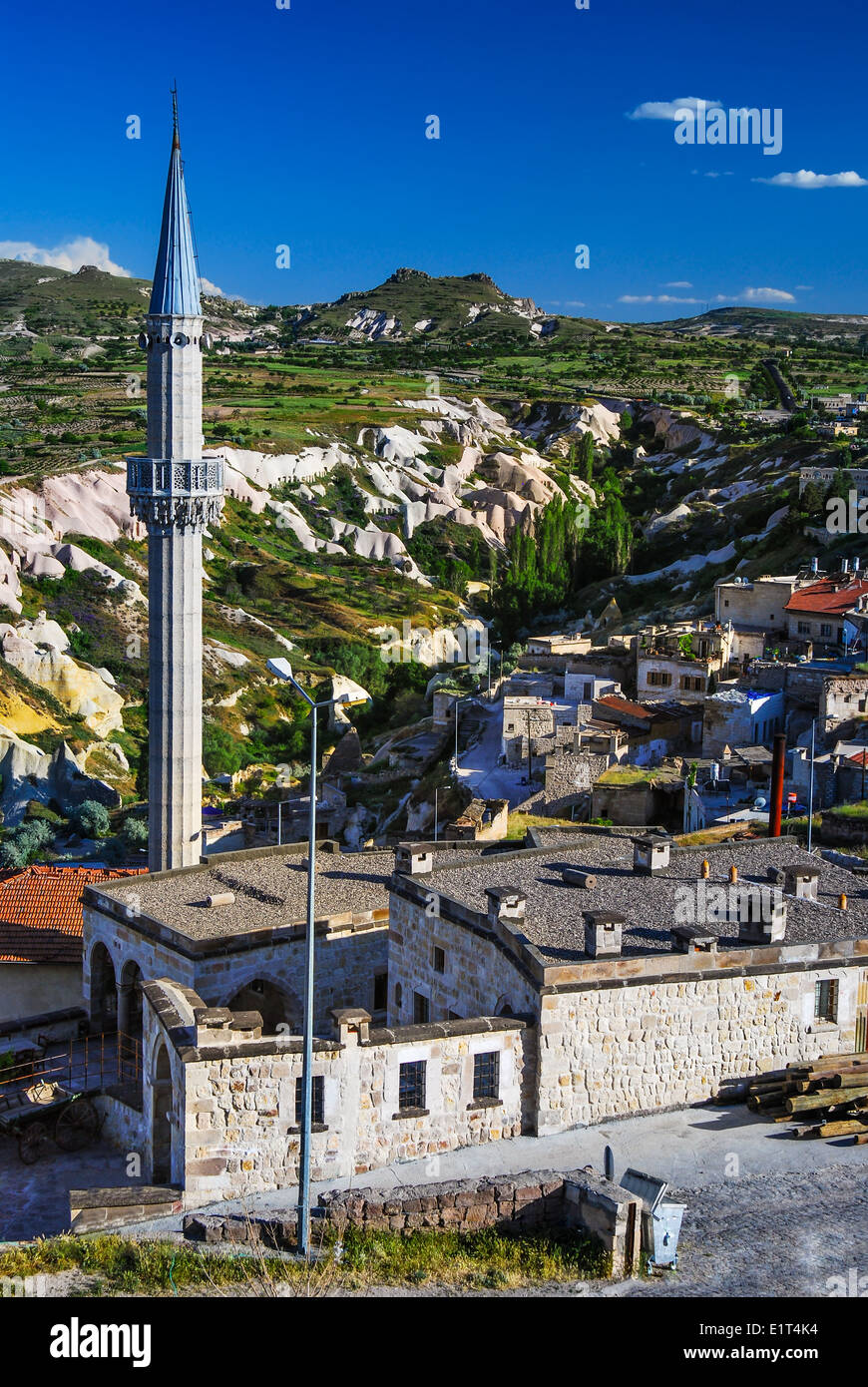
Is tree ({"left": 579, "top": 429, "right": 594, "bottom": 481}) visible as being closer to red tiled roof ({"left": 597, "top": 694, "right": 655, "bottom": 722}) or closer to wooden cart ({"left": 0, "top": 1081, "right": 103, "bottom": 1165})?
red tiled roof ({"left": 597, "top": 694, "right": 655, "bottom": 722})

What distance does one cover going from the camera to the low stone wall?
46.5ft

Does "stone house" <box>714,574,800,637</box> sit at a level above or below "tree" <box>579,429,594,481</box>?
below

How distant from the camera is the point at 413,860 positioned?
2019 centimetres

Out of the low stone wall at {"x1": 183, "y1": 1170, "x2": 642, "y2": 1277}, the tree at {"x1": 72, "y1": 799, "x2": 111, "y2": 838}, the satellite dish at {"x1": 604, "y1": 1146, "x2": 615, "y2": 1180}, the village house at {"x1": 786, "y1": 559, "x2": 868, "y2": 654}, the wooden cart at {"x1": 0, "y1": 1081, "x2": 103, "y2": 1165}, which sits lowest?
the tree at {"x1": 72, "y1": 799, "x2": 111, "y2": 838}

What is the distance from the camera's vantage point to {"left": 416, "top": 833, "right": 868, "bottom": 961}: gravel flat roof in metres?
18.1

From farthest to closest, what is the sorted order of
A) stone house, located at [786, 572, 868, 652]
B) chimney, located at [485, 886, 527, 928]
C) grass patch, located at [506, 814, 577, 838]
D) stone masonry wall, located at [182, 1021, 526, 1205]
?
stone house, located at [786, 572, 868, 652] < grass patch, located at [506, 814, 577, 838] < chimney, located at [485, 886, 527, 928] < stone masonry wall, located at [182, 1021, 526, 1205]

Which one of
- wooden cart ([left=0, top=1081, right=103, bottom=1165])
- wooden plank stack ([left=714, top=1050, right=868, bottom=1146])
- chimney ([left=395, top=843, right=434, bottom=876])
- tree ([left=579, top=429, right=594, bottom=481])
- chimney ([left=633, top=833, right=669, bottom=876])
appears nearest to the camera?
wooden plank stack ([left=714, top=1050, right=868, bottom=1146])

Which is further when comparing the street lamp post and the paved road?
the paved road

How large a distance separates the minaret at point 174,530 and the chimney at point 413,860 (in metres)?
10.4

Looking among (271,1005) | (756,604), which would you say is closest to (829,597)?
(756,604)

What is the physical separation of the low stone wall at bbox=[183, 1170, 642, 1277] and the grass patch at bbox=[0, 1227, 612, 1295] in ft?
0.40

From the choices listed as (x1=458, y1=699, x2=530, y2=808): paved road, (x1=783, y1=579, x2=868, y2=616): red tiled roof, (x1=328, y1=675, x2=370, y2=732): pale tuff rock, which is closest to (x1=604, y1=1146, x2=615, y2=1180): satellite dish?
(x1=458, y1=699, x2=530, y2=808): paved road

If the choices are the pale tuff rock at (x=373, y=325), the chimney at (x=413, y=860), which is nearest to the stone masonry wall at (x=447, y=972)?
the chimney at (x=413, y=860)
